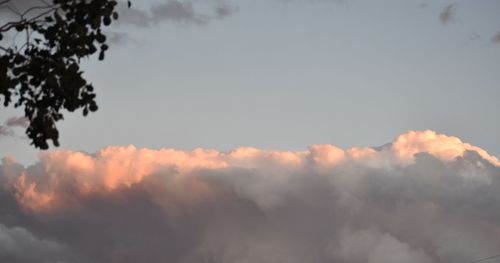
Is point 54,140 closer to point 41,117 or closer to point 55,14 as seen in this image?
point 41,117

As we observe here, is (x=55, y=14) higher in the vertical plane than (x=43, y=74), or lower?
higher

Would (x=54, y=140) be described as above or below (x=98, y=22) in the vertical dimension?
below

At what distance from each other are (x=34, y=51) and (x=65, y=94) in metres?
1.98

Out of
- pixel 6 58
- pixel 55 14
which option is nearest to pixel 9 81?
pixel 6 58

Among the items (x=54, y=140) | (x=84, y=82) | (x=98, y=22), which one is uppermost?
(x=98, y=22)

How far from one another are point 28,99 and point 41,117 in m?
0.96

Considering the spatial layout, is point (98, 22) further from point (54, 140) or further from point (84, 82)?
point (54, 140)

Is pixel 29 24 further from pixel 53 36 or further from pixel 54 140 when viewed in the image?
pixel 54 140

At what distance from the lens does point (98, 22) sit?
98.6 feet

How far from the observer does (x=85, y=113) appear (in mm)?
29688

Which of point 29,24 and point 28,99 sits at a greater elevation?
point 29,24

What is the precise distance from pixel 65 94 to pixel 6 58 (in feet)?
7.34

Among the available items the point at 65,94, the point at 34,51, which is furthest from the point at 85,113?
the point at 34,51

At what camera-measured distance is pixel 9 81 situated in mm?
29578
